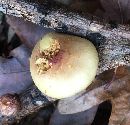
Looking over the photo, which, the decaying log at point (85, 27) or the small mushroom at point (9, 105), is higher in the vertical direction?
the decaying log at point (85, 27)

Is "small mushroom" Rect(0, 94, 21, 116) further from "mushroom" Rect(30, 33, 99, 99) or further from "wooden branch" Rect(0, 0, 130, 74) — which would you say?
"wooden branch" Rect(0, 0, 130, 74)

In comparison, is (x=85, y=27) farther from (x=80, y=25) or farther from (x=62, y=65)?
(x=62, y=65)

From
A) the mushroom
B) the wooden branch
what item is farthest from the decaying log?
the mushroom

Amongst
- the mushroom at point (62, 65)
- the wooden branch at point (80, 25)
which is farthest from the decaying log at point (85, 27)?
the mushroom at point (62, 65)

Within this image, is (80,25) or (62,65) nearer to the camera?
(62,65)

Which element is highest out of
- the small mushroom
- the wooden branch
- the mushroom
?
the wooden branch

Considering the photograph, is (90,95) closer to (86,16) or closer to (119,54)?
(119,54)

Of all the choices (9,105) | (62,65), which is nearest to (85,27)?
(62,65)

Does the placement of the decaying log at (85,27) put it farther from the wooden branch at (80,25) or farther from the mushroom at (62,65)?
the mushroom at (62,65)
